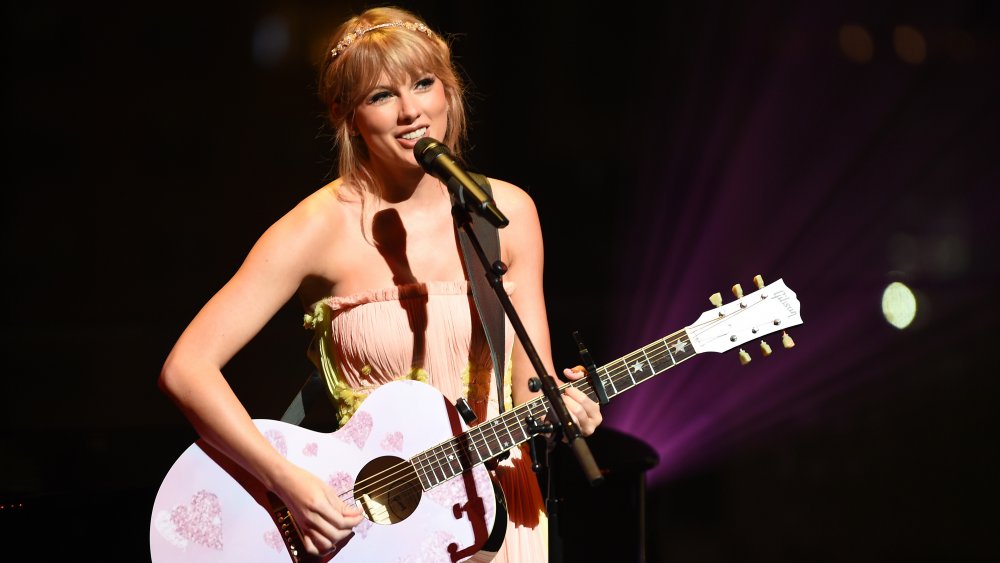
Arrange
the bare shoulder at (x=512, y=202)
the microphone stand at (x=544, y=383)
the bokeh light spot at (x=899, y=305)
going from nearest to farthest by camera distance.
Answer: the microphone stand at (x=544, y=383), the bare shoulder at (x=512, y=202), the bokeh light spot at (x=899, y=305)

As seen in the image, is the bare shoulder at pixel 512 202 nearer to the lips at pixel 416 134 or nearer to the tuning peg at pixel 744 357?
the lips at pixel 416 134

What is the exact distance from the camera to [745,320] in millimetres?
2320

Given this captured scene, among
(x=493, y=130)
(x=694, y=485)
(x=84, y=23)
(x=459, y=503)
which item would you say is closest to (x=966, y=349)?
(x=694, y=485)

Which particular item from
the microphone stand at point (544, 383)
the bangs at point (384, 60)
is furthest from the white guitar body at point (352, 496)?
the bangs at point (384, 60)

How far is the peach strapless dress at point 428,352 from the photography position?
244 cm

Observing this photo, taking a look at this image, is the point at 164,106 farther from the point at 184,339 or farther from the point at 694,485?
the point at 694,485

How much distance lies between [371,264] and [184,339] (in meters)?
0.50

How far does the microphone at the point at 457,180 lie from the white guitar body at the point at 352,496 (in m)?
0.54

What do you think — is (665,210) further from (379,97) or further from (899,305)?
(379,97)

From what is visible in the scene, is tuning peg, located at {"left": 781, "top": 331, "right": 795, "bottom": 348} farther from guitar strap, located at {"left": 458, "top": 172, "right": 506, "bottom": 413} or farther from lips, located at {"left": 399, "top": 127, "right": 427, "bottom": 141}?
lips, located at {"left": 399, "top": 127, "right": 427, "bottom": 141}

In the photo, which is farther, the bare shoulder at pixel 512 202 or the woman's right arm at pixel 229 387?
the bare shoulder at pixel 512 202

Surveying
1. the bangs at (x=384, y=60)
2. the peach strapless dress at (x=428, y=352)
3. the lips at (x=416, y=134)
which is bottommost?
the peach strapless dress at (x=428, y=352)

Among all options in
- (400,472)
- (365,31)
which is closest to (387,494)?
(400,472)

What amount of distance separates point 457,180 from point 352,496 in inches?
33.2
